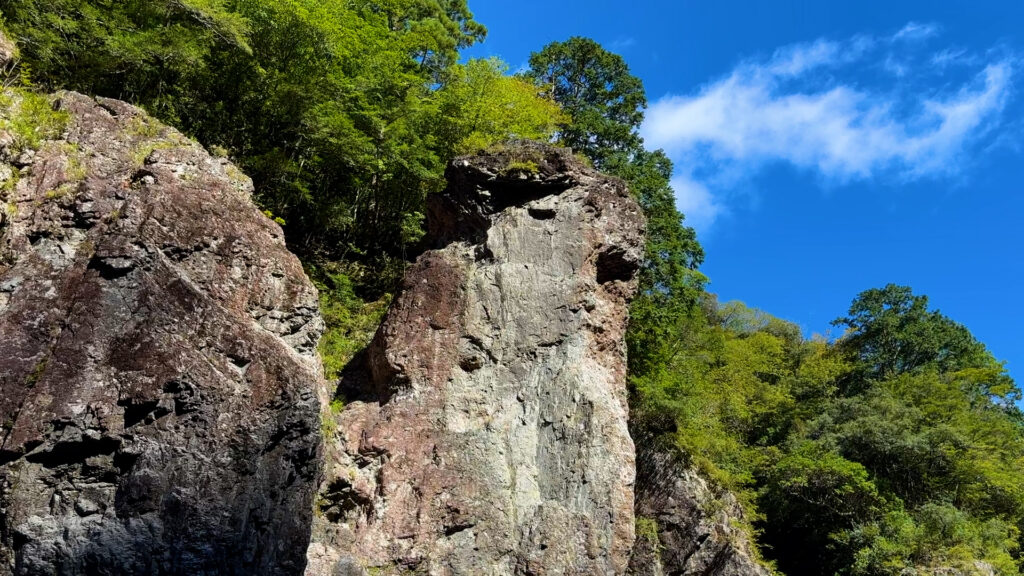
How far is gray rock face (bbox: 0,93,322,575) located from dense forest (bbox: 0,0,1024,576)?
2.03 m

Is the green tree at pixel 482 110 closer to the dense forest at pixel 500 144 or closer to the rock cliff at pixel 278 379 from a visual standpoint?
the dense forest at pixel 500 144

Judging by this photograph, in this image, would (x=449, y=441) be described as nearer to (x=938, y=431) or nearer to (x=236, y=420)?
(x=236, y=420)

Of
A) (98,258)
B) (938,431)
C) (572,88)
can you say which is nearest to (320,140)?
(98,258)

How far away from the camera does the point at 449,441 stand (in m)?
9.66

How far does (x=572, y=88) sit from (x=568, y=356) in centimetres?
1959

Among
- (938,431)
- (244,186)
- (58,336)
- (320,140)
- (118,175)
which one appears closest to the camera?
(58,336)

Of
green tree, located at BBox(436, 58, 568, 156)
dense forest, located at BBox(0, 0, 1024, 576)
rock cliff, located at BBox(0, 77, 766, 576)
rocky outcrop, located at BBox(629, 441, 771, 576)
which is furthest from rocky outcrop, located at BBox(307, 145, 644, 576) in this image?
rocky outcrop, located at BBox(629, 441, 771, 576)

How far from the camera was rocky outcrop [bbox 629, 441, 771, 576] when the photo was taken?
16422 millimetres

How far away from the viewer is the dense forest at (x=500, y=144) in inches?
497

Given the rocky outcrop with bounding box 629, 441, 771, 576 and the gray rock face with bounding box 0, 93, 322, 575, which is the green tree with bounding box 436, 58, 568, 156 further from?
the rocky outcrop with bounding box 629, 441, 771, 576

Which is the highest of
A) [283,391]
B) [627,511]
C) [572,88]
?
[572,88]

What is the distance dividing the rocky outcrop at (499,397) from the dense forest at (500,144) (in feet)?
5.39

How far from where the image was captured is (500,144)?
42.4ft

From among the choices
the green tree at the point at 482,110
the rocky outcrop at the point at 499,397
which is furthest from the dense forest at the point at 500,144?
the rocky outcrop at the point at 499,397
